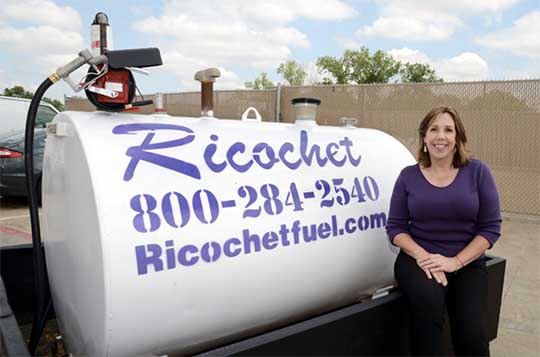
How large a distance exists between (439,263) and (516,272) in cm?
270

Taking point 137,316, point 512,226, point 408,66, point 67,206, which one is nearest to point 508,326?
point 137,316

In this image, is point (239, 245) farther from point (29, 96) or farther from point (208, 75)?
point (29, 96)

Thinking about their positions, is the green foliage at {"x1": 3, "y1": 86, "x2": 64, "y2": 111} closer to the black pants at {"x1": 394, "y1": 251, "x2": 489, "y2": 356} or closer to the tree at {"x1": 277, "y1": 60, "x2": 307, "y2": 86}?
the black pants at {"x1": 394, "y1": 251, "x2": 489, "y2": 356}

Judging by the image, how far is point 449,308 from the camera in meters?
2.18

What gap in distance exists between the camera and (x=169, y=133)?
1.91 meters

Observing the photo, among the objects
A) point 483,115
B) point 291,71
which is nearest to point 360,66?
point 291,71

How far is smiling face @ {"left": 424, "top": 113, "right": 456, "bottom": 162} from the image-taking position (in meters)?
2.28

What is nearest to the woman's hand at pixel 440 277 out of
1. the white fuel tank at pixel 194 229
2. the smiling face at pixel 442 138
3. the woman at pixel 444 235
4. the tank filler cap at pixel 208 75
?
the woman at pixel 444 235

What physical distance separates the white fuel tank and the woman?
23 cm

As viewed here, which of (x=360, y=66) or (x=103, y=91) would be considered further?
(x=360, y=66)

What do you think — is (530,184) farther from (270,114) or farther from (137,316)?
(137,316)

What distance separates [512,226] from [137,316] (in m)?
6.10

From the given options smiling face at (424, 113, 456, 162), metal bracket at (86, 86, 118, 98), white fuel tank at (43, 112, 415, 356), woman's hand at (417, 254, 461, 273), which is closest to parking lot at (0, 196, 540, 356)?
woman's hand at (417, 254, 461, 273)

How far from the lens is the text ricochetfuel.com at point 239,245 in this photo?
1655mm
